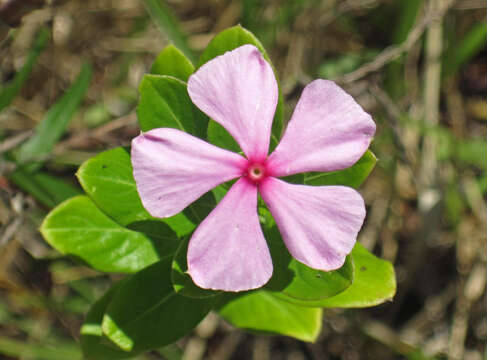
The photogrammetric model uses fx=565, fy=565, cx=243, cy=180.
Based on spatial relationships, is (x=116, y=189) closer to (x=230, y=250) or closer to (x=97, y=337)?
(x=230, y=250)

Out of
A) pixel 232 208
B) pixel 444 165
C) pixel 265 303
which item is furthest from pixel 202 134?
pixel 444 165

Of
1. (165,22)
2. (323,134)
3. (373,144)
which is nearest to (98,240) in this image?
(323,134)

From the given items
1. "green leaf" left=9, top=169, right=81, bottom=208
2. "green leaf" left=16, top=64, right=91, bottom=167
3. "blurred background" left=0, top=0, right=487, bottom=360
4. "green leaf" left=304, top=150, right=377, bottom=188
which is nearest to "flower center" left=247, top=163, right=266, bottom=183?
"green leaf" left=304, top=150, right=377, bottom=188

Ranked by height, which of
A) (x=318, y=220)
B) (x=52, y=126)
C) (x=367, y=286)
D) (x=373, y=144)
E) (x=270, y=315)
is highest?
(x=318, y=220)

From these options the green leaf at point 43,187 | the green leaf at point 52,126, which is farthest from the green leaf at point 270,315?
the green leaf at point 52,126

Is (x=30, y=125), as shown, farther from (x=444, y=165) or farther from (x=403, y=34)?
(x=444, y=165)

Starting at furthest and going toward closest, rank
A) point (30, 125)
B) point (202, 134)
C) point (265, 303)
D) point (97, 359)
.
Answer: point (30, 125)
point (265, 303)
point (97, 359)
point (202, 134)

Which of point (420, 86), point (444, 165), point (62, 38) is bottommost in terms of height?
point (444, 165)
